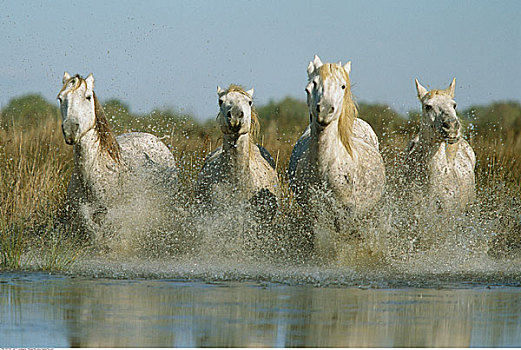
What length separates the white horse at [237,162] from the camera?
8.94m

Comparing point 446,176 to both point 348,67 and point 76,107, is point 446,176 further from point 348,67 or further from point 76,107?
point 76,107

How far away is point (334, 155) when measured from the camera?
8648 mm

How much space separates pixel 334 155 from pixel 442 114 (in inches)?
47.2

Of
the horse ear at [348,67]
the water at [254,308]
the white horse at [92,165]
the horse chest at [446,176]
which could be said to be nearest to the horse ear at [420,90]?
the horse chest at [446,176]

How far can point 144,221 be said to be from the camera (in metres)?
9.80

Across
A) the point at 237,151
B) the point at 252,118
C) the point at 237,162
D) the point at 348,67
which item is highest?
the point at 348,67

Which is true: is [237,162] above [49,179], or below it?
above

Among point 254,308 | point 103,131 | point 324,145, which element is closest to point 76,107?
point 103,131

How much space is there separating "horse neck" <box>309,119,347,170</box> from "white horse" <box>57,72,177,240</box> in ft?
7.28

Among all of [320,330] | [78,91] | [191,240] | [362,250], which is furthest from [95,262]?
[320,330]

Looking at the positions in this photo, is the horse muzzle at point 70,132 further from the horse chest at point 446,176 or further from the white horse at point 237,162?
the horse chest at point 446,176

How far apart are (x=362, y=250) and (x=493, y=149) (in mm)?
5527

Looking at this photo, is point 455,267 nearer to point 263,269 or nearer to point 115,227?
point 263,269

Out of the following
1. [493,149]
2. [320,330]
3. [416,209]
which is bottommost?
[320,330]
